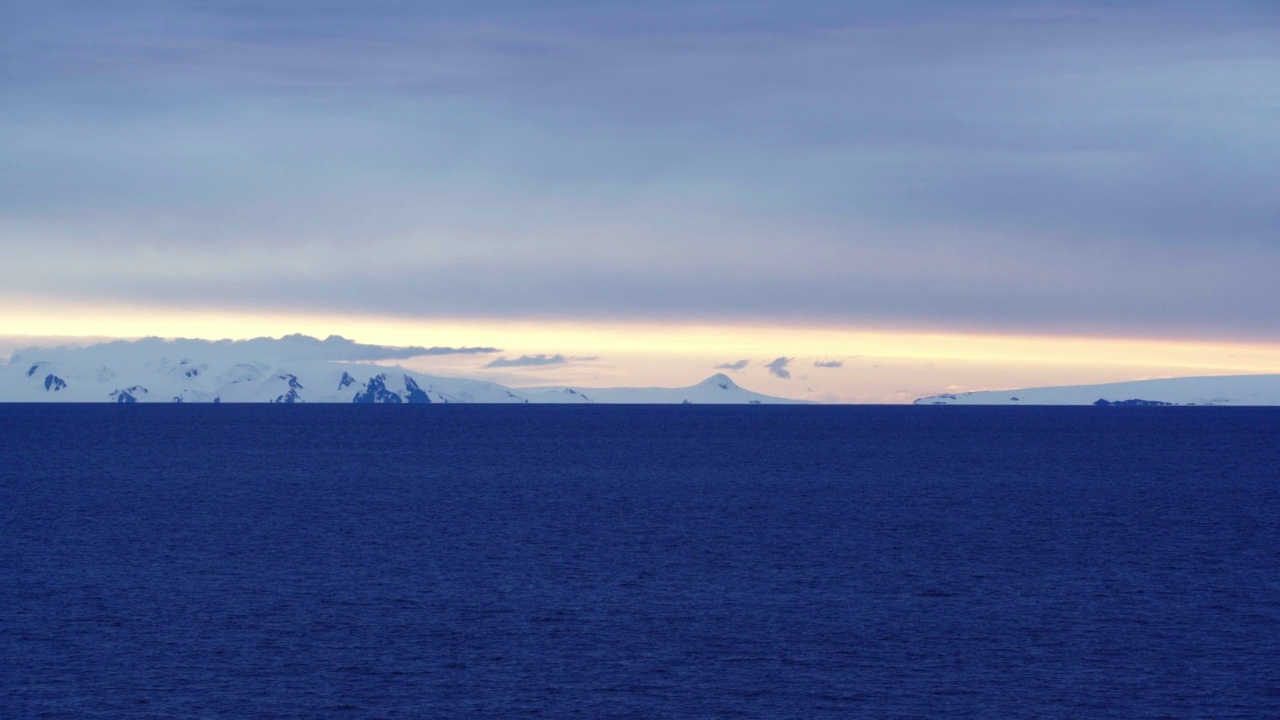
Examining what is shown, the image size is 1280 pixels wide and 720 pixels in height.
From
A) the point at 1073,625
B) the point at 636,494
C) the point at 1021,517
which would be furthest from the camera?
the point at 636,494

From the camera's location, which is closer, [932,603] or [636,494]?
[932,603]

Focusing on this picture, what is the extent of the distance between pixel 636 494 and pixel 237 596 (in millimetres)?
63403

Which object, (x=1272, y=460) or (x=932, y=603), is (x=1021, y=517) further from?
(x=1272, y=460)

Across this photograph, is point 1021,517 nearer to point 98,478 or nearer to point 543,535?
point 543,535

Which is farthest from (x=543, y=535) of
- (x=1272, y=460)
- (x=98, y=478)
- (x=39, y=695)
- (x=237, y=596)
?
(x=1272, y=460)

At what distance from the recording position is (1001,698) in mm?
40375

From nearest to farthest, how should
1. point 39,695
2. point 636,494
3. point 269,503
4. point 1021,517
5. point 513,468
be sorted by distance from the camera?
point 39,695 < point 1021,517 < point 269,503 < point 636,494 < point 513,468

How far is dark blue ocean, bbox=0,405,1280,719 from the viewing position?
133 feet

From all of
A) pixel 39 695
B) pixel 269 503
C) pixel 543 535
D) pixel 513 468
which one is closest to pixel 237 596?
pixel 39 695

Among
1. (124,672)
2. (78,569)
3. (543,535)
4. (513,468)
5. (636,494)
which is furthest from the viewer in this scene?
(513,468)

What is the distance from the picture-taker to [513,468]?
16025 cm

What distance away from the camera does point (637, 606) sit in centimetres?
5500

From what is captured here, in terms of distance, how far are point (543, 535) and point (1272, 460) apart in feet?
464

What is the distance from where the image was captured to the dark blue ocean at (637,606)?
1598 inches
